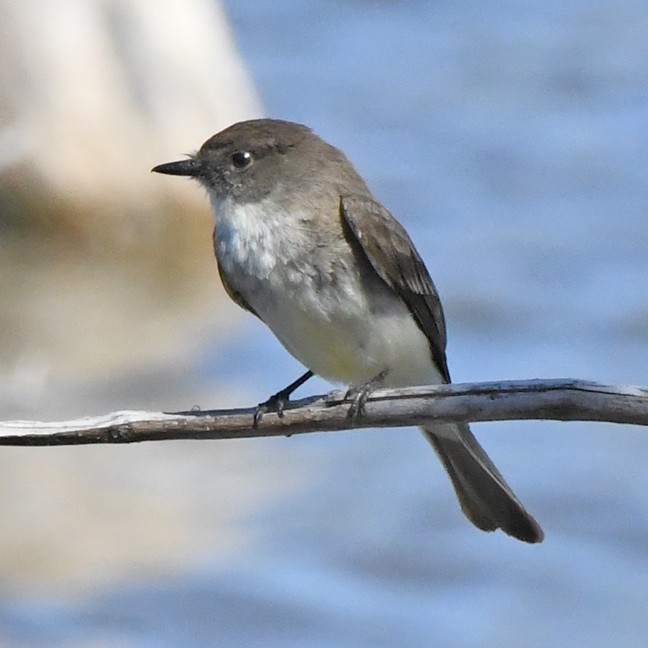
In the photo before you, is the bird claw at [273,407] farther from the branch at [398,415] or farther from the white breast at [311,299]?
the white breast at [311,299]

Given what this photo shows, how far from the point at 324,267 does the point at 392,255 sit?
26 centimetres

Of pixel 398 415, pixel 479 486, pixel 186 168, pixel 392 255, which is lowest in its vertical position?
pixel 398 415

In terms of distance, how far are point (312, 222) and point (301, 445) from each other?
4.75 metres

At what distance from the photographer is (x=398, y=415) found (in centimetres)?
450

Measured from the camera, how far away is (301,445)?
31.8 ft

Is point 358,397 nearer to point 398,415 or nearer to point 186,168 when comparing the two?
point 398,415

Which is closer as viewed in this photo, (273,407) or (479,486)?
(273,407)

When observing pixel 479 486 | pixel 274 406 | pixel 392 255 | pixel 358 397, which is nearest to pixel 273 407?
pixel 274 406

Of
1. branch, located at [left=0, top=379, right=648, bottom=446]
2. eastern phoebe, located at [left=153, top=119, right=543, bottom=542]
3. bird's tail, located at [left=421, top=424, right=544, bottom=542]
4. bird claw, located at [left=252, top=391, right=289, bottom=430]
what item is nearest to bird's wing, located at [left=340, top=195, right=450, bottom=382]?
eastern phoebe, located at [left=153, top=119, right=543, bottom=542]

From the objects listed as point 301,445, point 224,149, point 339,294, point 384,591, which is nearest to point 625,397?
point 339,294

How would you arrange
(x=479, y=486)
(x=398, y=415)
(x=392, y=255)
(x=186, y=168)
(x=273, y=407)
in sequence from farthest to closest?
(x=479, y=486), (x=186, y=168), (x=392, y=255), (x=273, y=407), (x=398, y=415)

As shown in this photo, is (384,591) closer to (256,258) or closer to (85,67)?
(256,258)

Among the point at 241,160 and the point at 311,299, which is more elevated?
the point at 241,160

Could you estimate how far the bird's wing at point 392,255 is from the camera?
5.04 meters
